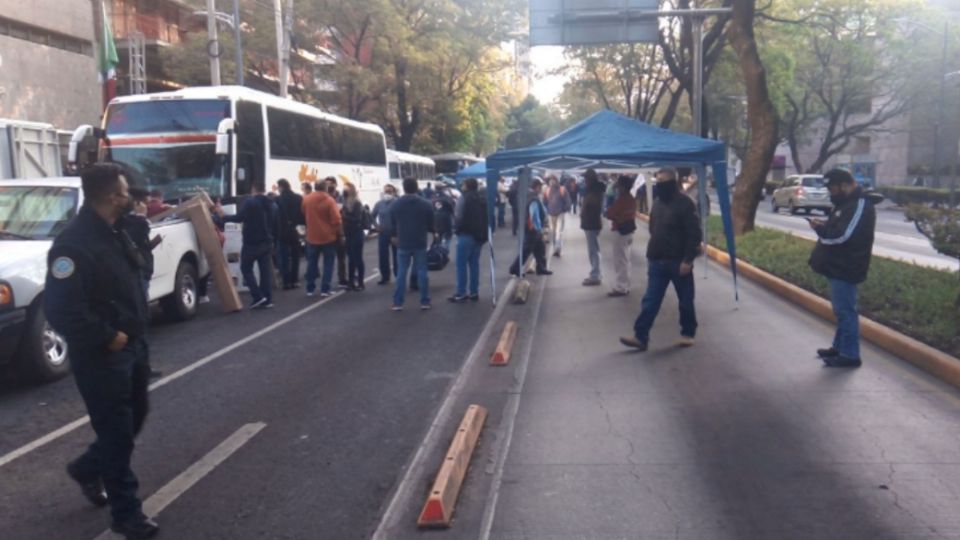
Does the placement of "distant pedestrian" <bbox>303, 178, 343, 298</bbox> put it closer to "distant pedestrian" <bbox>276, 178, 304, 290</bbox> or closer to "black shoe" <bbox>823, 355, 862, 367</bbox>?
"distant pedestrian" <bbox>276, 178, 304, 290</bbox>

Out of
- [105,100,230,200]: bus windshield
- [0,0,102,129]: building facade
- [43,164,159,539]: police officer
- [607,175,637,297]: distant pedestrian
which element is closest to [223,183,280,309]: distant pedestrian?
[105,100,230,200]: bus windshield

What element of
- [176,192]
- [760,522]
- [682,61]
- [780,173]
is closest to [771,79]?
[682,61]

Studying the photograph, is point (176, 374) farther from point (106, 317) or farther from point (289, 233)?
point (289, 233)

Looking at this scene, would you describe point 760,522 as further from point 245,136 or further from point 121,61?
point 121,61

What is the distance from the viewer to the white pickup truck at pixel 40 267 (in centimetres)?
837

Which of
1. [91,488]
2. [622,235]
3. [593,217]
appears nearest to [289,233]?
[593,217]

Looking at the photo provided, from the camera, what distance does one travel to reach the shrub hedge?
941cm

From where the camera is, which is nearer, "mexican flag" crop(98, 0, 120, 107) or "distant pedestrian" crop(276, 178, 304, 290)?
"distant pedestrian" crop(276, 178, 304, 290)

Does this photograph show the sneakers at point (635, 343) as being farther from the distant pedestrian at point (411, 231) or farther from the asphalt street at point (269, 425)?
the distant pedestrian at point (411, 231)

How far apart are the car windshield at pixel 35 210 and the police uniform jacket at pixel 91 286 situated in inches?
207

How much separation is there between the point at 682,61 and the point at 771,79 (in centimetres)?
797

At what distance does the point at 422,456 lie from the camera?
6.36 m

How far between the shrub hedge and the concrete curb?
5.3 inches

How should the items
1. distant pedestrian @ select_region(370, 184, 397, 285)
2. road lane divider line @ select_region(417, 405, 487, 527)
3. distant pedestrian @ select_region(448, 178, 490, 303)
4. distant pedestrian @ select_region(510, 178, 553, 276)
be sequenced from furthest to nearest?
1. distant pedestrian @ select_region(510, 178, 553, 276)
2. distant pedestrian @ select_region(370, 184, 397, 285)
3. distant pedestrian @ select_region(448, 178, 490, 303)
4. road lane divider line @ select_region(417, 405, 487, 527)
